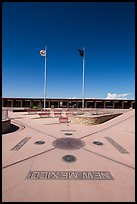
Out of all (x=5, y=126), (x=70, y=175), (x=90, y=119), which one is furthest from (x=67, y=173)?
(x=90, y=119)

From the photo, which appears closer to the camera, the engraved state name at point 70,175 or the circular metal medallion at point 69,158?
the engraved state name at point 70,175

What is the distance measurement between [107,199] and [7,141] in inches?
268

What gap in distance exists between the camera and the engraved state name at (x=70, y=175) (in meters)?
4.42

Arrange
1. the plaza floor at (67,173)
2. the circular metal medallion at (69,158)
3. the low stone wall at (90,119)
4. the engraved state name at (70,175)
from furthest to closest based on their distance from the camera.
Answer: the low stone wall at (90,119) < the circular metal medallion at (69,158) < the engraved state name at (70,175) < the plaza floor at (67,173)

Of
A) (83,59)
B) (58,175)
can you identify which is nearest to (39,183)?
(58,175)

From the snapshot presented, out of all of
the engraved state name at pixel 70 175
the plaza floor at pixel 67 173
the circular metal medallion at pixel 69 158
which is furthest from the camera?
the circular metal medallion at pixel 69 158

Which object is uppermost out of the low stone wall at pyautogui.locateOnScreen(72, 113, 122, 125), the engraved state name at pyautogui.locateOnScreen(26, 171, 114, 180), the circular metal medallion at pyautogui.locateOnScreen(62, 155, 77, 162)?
the low stone wall at pyautogui.locateOnScreen(72, 113, 122, 125)

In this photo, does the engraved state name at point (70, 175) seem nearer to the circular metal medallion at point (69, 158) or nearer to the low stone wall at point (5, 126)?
the circular metal medallion at point (69, 158)

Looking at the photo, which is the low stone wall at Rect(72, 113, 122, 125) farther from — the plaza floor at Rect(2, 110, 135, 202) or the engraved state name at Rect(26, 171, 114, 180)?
the engraved state name at Rect(26, 171, 114, 180)

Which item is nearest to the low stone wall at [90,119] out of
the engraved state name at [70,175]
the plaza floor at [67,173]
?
the plaza floor at [67,173]

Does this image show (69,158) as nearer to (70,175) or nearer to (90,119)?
(70,175)

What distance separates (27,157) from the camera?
5988 mm

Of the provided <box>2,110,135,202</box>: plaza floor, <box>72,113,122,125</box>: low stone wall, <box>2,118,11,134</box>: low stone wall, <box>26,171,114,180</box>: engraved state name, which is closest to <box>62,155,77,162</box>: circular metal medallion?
<box>2,110,135,202</box>: plaza floor

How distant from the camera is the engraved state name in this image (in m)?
4.42
